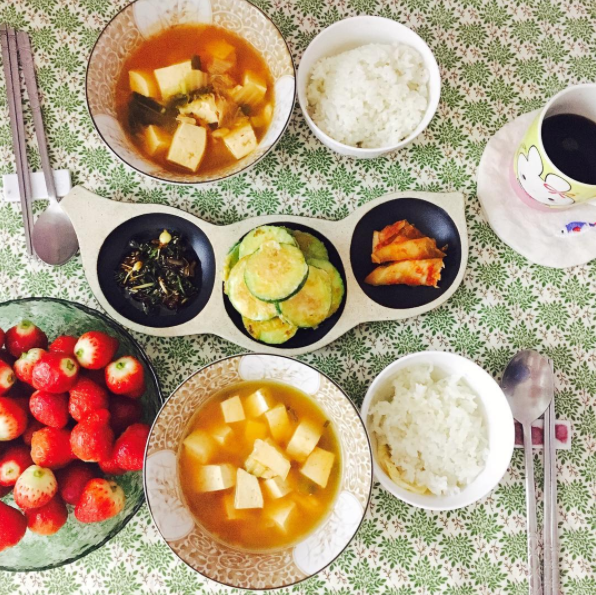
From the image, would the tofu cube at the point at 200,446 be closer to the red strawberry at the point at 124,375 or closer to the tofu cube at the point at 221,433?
the tofu cube at the point at 221,433

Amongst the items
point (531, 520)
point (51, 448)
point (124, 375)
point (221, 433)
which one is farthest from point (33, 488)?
point (531, 520)

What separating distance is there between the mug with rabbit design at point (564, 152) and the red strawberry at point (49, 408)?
4.50ft

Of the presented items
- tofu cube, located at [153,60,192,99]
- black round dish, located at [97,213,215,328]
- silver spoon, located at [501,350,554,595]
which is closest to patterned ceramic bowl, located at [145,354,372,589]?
black round dish, located at [97,213,215,328]

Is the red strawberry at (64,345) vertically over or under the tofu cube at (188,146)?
under

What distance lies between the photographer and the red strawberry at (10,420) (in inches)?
53.3

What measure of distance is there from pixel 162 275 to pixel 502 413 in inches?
39.6

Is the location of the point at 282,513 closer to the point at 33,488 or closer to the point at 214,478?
the point at 214,478

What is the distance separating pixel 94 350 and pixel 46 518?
0.43 metres

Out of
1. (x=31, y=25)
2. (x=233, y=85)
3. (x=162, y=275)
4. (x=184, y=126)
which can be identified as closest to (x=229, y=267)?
(x=162, y=275)

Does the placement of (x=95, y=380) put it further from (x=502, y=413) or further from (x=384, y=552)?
(x=502, y=413)

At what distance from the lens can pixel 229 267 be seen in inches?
60.9

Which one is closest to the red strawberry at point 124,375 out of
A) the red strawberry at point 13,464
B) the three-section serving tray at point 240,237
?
the three-section serving tray at point 240,237

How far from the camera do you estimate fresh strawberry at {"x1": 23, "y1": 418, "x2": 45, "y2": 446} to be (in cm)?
142

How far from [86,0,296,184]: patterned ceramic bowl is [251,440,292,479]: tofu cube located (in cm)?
72
